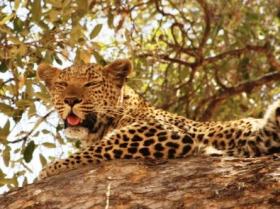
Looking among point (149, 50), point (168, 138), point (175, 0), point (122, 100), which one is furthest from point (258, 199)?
point (175, 0)

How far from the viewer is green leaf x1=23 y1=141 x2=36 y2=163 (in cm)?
692

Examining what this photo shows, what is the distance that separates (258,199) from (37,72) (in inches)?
141

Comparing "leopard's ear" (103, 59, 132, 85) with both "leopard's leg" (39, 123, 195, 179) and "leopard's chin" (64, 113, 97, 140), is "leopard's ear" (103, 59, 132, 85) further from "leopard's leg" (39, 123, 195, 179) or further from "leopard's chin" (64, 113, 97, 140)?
"leopard's leg" (39, 123, 195, 179)

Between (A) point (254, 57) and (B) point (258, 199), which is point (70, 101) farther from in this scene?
(A) point (254, 57)

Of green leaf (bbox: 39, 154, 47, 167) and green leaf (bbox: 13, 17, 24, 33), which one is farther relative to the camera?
green leaf (bbox: 39, 154, 47, 167)

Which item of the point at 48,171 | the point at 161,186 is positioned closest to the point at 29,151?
the point at 48,171

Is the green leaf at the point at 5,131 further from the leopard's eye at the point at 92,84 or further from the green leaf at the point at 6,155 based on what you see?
the leopard's eye at the point at 92,84

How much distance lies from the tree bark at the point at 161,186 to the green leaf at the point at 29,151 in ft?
5.18

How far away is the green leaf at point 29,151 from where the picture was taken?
6922 millimetres

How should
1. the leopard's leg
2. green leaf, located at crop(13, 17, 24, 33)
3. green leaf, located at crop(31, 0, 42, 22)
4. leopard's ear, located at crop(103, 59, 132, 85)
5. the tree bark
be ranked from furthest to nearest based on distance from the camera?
leopard's ear, located at crop(103, 59, 132, 85) < green leaf, located at crop(13, 17, 24, 33) < green leaf, located at crop(31, 0, 42, 22) < the leopard's leg < the tree bark

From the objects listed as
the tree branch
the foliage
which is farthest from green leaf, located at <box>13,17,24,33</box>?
the tree branch

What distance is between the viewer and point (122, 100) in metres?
7.58

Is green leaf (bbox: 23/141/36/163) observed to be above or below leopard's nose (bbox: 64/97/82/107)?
below

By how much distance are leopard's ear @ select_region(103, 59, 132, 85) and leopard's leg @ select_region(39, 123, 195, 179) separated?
4.75ft
